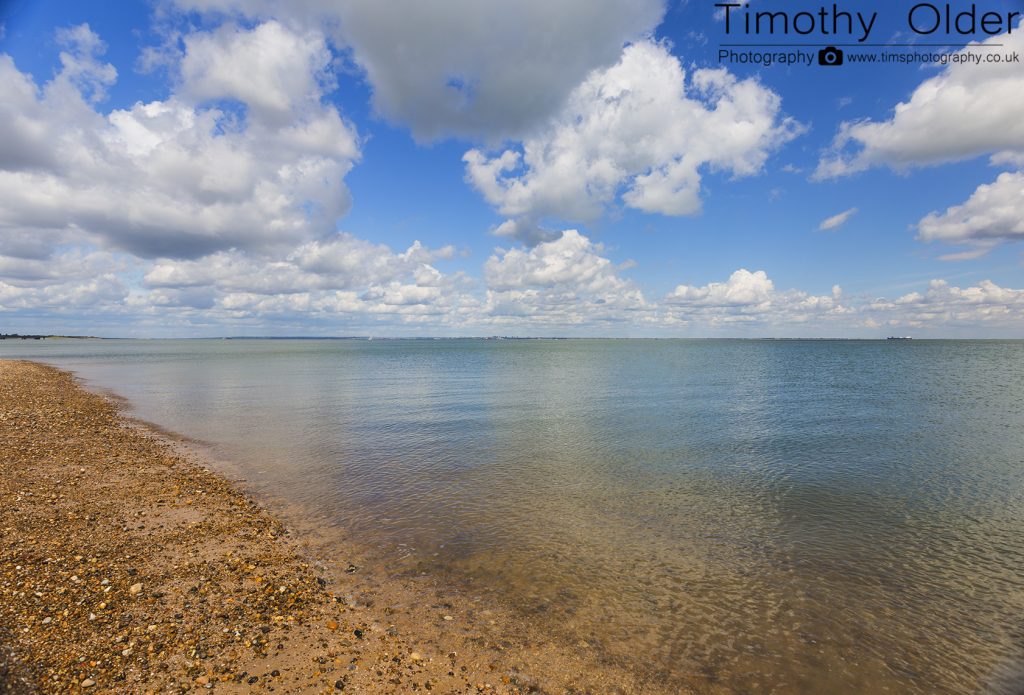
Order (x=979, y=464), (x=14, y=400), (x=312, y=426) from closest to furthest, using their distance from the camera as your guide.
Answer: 1. (x=979, y=464)
2. (x=312, y=426)
3. (x=14, y=400)

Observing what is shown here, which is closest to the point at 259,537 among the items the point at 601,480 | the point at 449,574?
the point at 449,574

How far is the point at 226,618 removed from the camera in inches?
327

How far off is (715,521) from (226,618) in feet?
42.2

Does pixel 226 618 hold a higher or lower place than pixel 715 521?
higher

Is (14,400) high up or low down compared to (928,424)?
up

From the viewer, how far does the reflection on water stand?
8.55 meters

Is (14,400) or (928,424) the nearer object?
(928,424)

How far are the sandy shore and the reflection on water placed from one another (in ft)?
4.59

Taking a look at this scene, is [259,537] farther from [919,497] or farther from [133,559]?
[919,497]

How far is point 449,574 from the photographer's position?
10.8 metres

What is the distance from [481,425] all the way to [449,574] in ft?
60.5

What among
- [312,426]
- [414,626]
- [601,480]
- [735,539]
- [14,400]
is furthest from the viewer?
[14,400]

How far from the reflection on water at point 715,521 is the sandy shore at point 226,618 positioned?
4.59 feet

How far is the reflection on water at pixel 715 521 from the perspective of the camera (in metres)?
8.55
